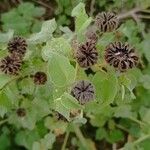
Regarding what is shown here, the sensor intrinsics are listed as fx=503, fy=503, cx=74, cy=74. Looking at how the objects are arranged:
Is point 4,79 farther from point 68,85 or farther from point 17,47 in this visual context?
point 68,85

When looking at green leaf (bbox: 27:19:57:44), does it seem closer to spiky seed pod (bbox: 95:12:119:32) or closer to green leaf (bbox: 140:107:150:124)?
spiky seed pod (bbox: 95:12:119:32)

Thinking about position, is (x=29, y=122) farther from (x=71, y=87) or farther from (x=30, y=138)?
(x=71, y=87)

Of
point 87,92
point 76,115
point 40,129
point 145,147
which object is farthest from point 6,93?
point 145,147

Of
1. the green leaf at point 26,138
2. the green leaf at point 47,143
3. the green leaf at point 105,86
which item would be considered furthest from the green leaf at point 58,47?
the green leaf at point 26,138

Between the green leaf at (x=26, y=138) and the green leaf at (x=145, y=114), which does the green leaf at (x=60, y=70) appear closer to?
the green leaf at (x=145, y=114)

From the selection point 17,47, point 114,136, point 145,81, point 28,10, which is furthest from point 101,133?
point 17,47

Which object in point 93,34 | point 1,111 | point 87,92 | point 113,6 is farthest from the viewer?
point 113,6
